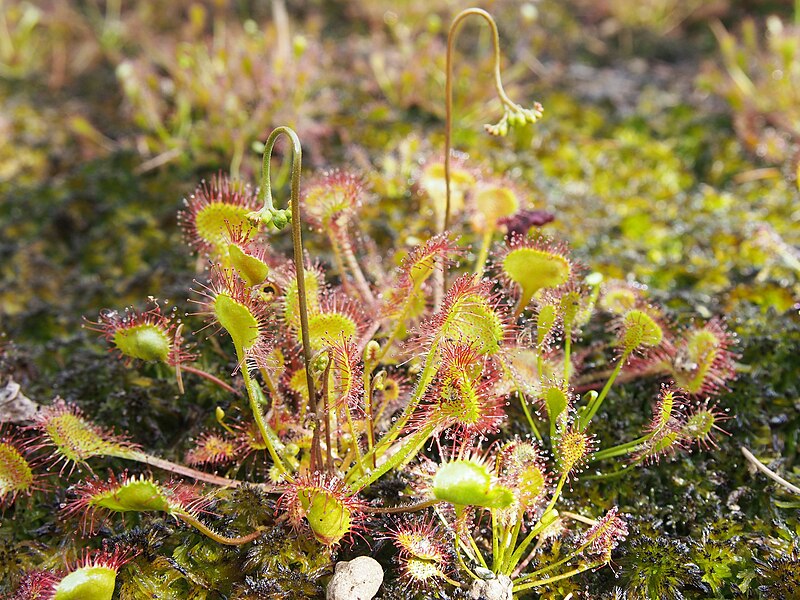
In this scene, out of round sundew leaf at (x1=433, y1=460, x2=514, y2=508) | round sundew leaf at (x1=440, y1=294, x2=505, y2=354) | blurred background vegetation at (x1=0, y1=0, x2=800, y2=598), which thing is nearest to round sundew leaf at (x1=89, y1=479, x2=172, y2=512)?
blurred background vegetation at (x1=0, y1=0, x2=800, y2=598)

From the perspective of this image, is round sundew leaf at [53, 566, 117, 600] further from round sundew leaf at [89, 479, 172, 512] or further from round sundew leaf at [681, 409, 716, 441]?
Answer: round sundew leaf at [681, 409, 716, 441]

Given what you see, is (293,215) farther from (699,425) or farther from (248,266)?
(699,425)

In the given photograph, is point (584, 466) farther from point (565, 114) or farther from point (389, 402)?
point (565, 114)

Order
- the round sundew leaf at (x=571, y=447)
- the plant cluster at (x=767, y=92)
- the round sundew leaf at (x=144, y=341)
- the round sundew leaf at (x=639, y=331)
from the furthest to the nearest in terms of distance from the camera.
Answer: the plant cluster at (x=767, y=92) < the round sundew leaf at (x=639, y=331) < the round sundew leaf at (x=144, y=341) < the round sundew leaf at (x=571, y=447)

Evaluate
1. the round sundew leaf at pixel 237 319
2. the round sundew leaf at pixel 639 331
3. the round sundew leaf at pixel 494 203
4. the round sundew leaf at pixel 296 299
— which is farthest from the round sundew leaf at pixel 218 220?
the round sundew leaf at pixel 639 331

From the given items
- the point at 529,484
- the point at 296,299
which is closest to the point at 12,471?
the point at 296,299

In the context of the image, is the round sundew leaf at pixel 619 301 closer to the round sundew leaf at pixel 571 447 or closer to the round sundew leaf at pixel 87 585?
the round sundew leaf at pixel 571 447

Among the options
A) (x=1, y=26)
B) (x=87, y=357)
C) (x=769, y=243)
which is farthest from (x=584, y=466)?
(x=1, y=26)
